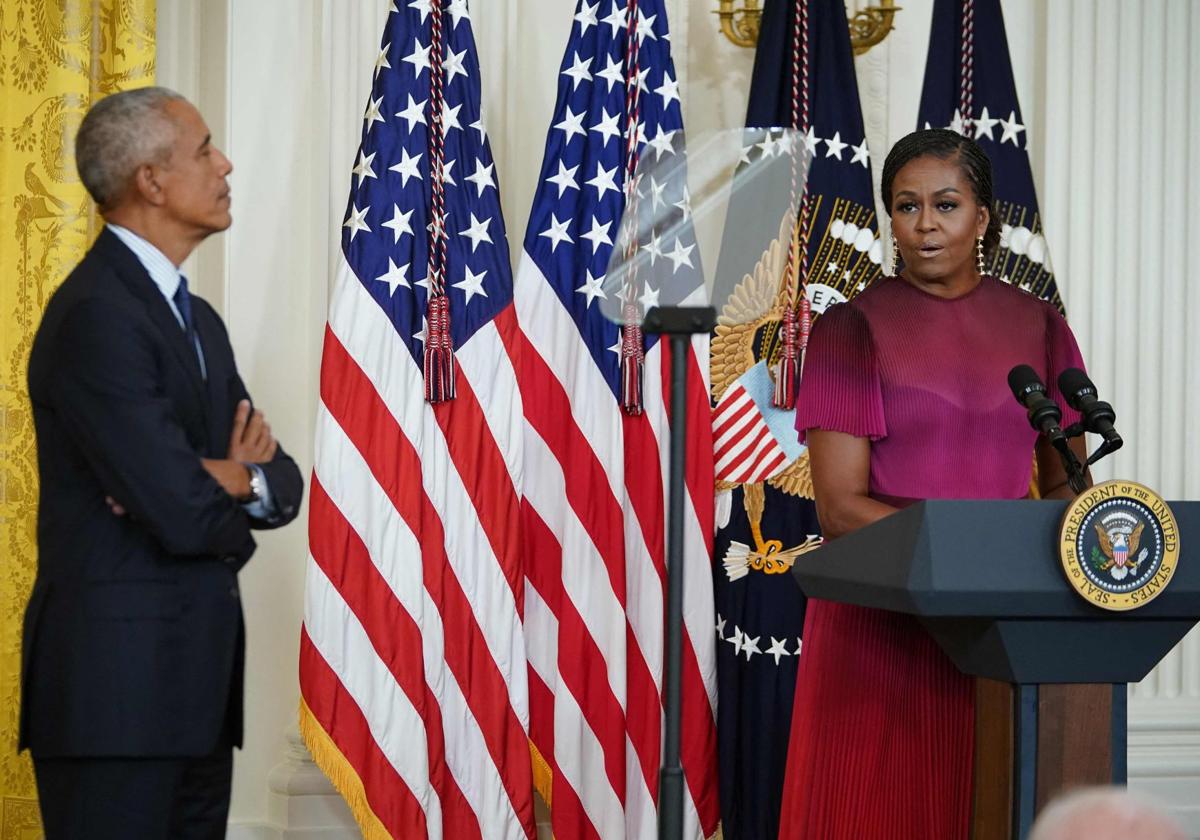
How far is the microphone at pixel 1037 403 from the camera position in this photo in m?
2.30

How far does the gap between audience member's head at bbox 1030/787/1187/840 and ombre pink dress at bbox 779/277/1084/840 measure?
1.34 m

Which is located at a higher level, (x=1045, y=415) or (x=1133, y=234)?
(x=1133, y=234)

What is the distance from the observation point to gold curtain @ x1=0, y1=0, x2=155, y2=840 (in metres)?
3.99

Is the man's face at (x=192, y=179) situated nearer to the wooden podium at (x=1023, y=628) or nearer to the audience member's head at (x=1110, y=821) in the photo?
the wooden podium at (x=1023, y=628)

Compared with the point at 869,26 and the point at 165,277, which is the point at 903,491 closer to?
Answer: the point at 165,277

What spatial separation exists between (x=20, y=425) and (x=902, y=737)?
2.61 metres

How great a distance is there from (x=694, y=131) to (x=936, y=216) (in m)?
1.89

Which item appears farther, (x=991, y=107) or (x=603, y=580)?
(x=991, y=107)

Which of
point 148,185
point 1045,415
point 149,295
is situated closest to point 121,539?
point 149,295

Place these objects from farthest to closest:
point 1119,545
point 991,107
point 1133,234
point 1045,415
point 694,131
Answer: point 1133,234, point 694,131, point 991,107, point 1045,415, point 1119,545

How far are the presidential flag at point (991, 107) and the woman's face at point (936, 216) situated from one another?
1.33m

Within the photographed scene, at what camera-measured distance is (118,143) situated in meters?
2.38

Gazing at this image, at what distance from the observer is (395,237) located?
13.0 feet

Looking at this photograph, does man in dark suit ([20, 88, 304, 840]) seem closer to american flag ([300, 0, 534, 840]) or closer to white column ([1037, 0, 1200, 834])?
american flag ([300, 0, 534, 840])
